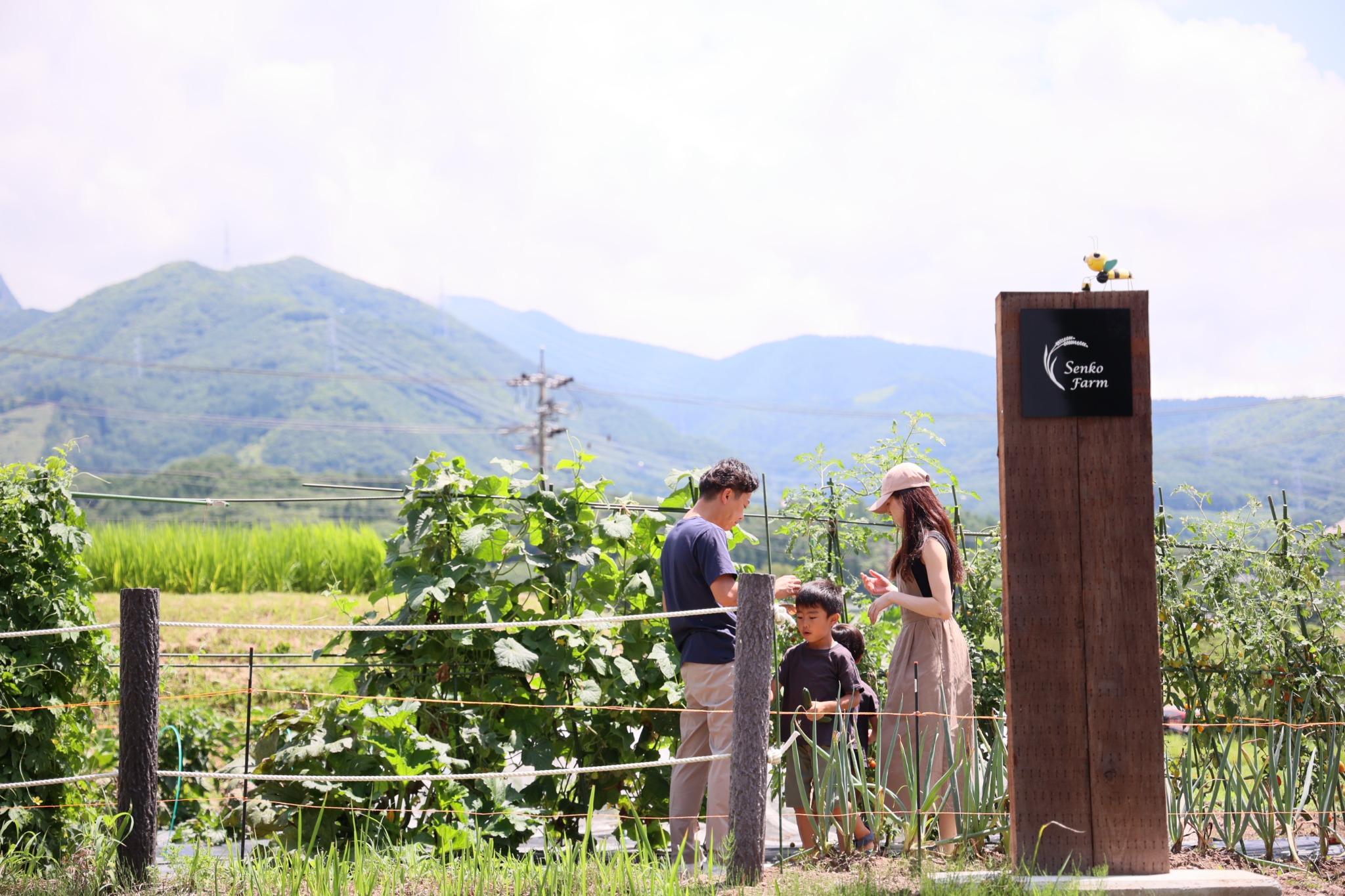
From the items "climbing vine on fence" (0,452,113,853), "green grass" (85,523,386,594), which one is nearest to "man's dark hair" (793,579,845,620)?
"climbing vine on fence" (0,452,113,853)

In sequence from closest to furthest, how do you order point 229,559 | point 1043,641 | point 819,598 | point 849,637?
point 1043,641, point 819,598, point 849,637, point 229,559

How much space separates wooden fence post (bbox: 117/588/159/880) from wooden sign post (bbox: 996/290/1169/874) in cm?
288

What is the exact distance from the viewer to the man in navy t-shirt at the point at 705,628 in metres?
4.21

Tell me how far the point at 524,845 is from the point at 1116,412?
3.13m

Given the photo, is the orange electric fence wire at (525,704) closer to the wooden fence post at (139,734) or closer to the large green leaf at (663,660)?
the large green leaf at (663,660)

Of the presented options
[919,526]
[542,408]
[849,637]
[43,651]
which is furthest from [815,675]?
[542,408]

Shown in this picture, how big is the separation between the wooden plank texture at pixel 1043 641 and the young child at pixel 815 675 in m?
0.93

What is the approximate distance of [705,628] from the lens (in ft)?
14.0

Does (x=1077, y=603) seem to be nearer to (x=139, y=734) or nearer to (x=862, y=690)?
(x=862, y=690)

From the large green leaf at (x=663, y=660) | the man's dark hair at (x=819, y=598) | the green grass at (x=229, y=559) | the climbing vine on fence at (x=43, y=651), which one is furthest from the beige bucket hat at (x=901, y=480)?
the green grass at (x=229, y=559)

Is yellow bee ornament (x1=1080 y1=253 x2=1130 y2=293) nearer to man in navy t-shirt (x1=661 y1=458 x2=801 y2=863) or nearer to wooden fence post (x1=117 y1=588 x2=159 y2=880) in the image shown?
man in navy t-shirt (x1=661 y1=458 x2=801 y2=863)

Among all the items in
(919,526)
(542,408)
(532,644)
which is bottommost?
Result: (532,644)

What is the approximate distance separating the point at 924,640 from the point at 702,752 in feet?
3.20

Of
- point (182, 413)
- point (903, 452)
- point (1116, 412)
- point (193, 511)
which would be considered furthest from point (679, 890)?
point (182, 413)
